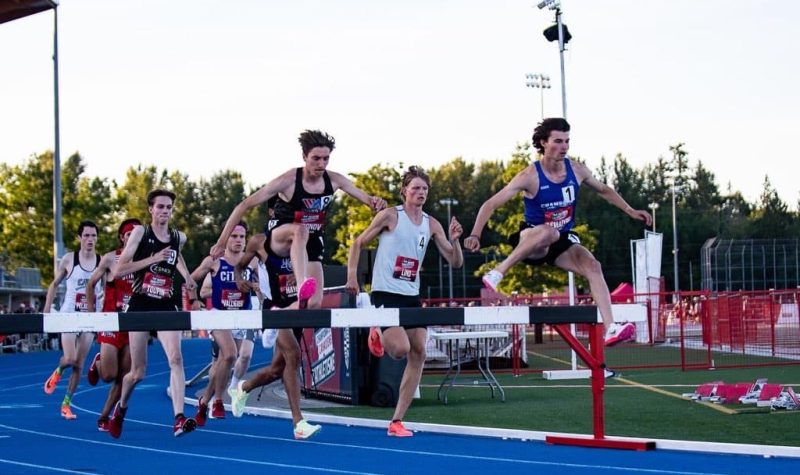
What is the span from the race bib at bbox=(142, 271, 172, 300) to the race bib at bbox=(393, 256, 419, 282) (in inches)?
89.1

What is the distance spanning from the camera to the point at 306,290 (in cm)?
902

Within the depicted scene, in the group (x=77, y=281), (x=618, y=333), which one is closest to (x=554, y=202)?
(x=618, y=333)

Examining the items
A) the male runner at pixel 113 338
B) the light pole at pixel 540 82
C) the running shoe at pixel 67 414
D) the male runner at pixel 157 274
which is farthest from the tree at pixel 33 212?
the male runner at pixel 157 274

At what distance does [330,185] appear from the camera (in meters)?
9.50

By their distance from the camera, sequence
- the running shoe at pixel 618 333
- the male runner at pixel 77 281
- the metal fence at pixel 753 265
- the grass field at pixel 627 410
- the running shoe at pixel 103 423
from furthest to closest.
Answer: the metal fence at pixel 753 265, the male runner at pixel 77 281, the running shoe at pixel 103 423, the running shoe at pixel 618 333, the grass field at pixel 627 410

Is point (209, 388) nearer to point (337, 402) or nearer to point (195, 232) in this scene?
point (337, 402)

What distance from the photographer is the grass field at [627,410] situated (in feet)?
35.6

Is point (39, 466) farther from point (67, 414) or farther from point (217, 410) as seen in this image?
point (67, 414)

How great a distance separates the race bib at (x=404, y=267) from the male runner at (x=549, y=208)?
88cm

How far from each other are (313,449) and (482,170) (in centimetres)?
9173

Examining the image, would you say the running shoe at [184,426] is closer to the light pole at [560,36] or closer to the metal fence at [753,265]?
the light pole at [560,36]

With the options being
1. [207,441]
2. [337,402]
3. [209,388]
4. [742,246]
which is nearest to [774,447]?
[207,441]

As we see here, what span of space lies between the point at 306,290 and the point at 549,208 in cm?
203

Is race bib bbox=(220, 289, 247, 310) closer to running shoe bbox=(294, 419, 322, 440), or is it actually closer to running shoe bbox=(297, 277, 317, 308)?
running shoe bbox=(294, 419, 322, 440)
